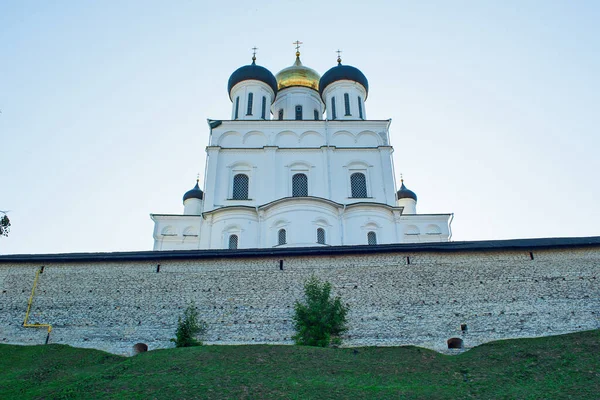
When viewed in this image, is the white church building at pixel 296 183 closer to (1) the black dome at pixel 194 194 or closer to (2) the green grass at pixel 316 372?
(1) the black dome at pixel 194 194

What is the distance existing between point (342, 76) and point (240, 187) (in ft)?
30.6

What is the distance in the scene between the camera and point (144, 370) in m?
11.2

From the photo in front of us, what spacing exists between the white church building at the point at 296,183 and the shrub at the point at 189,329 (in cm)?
713

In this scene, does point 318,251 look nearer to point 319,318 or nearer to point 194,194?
point 319,318

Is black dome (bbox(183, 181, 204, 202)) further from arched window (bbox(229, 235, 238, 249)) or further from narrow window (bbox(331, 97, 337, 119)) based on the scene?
narrow window (bbox(331, 97, 337, 119))

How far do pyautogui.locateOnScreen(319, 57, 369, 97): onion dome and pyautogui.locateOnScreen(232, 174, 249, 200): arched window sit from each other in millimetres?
8165

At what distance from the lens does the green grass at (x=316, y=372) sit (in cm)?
989

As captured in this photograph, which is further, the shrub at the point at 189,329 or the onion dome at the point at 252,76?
the onion dome at the point at 252,76

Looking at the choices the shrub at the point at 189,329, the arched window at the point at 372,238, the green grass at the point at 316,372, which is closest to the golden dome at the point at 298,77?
the arched window at the point at 372,238

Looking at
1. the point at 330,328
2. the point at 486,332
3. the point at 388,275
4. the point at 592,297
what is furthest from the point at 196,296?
the point at 592,297

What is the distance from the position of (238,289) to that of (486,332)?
714cm

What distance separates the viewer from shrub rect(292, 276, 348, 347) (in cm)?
1377

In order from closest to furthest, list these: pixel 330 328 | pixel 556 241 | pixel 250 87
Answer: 1. pixel 330 328
2. pixel 556 241
3. pixel 250 87

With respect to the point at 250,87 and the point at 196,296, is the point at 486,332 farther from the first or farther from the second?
the point at 250,87
